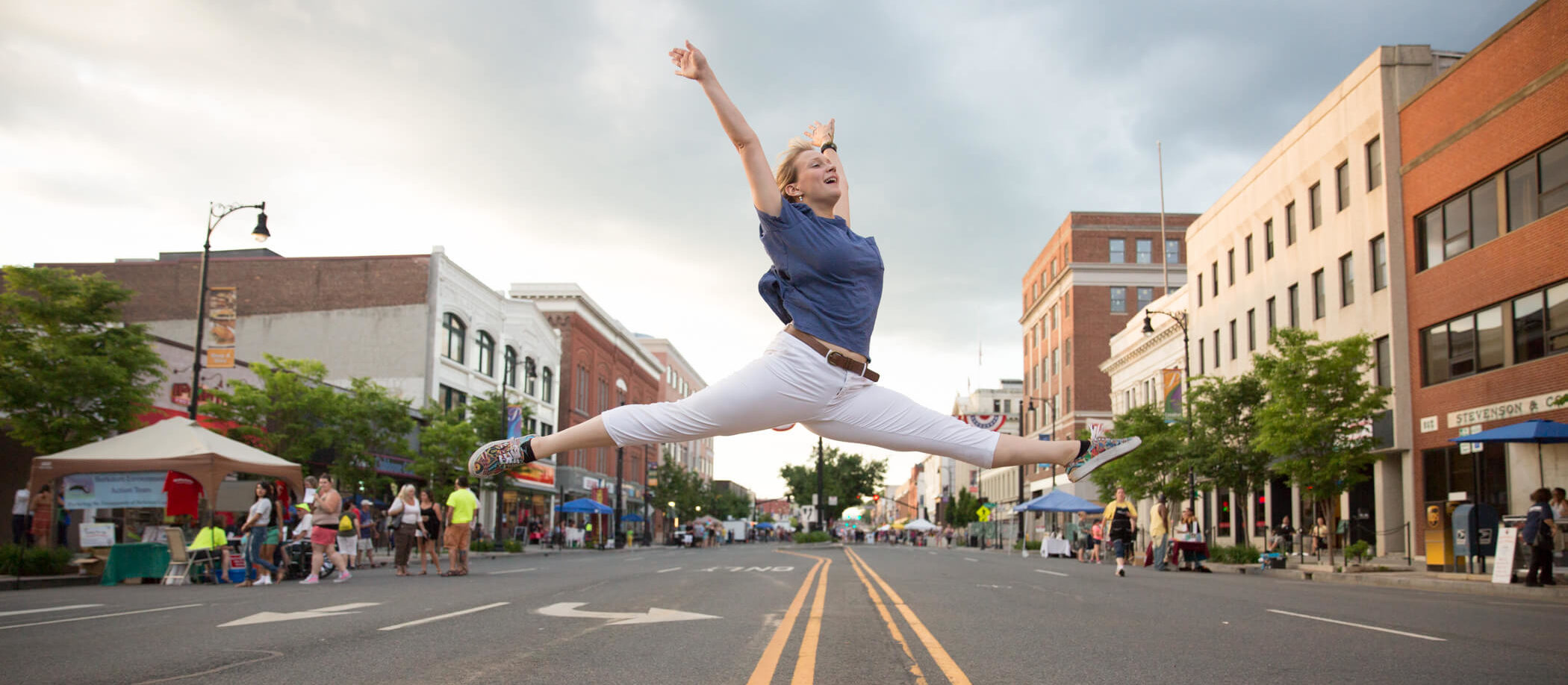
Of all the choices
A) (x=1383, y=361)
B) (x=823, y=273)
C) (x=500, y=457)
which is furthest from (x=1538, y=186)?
(x=500, y=457)

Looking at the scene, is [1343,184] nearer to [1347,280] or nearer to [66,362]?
[1347,280]

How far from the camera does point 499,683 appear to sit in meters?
6.23

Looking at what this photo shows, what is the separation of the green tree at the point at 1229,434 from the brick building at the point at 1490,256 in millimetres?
4081

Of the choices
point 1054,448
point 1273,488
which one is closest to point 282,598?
point 1054,448

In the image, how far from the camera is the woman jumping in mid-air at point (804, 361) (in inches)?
176

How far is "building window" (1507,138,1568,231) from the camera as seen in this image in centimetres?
2330

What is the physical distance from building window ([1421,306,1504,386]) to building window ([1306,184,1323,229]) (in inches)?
291

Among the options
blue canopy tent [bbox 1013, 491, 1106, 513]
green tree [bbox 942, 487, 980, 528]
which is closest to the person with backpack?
blue canopy tent [bbox 1013, 491, 1106, 513]

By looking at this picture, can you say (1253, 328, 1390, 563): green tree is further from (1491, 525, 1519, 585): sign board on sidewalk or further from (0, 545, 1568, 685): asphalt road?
(0, 545, 1568, 685): asphalt road

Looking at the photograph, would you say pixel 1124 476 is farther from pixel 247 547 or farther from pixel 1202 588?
pixel 247 547

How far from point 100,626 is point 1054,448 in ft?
28.9

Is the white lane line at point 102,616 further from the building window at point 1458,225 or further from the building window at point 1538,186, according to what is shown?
the building window at point 1458,225

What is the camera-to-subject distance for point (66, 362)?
66.3ft

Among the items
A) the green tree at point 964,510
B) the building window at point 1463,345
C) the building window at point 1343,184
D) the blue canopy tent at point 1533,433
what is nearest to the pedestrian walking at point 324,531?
the blue canopy tent at point 1533,433
